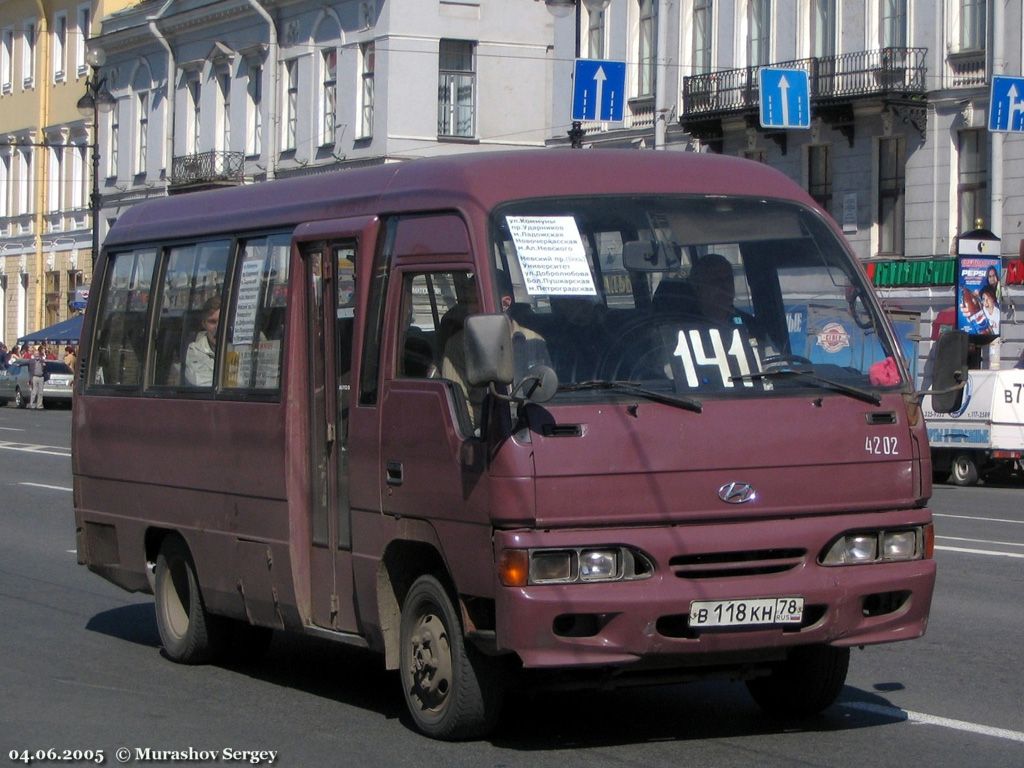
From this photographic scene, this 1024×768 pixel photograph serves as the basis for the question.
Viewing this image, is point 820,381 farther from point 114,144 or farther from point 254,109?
point 114,144

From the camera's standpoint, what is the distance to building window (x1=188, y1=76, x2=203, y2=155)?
178 ft

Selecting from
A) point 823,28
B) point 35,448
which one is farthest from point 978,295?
point 35,448

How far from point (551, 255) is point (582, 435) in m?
0.85

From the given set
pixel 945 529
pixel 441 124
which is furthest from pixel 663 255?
pixel 441 124

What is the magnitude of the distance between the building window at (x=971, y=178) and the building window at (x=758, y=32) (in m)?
4.99

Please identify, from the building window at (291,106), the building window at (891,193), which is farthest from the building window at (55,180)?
the building window at (891,193)

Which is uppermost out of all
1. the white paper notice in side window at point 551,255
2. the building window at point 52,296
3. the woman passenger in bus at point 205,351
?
the building window at point 52,296

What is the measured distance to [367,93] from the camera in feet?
157

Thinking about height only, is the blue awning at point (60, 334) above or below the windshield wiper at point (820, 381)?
above

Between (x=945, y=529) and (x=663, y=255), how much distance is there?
11.5 meters

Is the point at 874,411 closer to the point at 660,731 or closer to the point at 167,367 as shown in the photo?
the point at 660,731

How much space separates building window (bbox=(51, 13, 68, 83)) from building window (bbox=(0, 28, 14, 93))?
3584mm

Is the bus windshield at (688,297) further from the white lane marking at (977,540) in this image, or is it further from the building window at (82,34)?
the building window at (82,34)

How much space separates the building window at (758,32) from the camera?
38.4 metres
